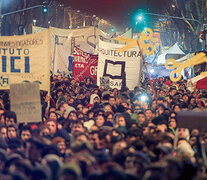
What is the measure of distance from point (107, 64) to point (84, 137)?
899 centimetres

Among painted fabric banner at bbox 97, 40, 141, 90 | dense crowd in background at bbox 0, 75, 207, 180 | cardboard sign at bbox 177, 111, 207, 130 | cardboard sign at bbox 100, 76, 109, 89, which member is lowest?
dense crowd in background at bbox 0, 75, 207, 180

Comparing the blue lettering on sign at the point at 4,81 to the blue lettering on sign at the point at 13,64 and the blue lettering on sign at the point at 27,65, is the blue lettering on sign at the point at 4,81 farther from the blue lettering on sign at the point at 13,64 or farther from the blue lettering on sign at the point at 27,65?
the blue lettering on sign at the point at 27,65

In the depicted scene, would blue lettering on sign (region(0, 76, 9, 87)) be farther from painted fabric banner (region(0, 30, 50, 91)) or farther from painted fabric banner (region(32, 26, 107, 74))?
painted fabric banner (region(32, 26, 107, 74))

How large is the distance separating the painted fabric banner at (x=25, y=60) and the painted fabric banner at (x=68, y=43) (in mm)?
9657

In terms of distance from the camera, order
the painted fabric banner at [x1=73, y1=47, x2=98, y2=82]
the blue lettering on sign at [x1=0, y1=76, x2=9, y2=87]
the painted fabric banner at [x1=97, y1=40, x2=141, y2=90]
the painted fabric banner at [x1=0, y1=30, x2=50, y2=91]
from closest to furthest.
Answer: the painted fabric banner at [x1=0, y1=30, x2=50, y2=91]
the blue lettering on sign at [x1=0, y1=76, x2=9, y2=87]
the painted fabric banner at [x1=97, y1=40, x2=141, y2=90]
the painted fabric banner at [x1=73, y1=47, x2=98, y2=82]

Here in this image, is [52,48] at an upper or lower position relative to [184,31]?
lower

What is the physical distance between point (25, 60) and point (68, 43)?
35.4 feet

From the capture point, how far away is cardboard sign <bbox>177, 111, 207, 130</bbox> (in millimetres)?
7719

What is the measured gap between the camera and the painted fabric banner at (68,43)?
22625 millimetres

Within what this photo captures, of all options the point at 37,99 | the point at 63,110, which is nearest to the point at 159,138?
the point at 37,99

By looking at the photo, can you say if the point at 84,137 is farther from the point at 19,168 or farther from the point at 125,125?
the point at 125,125

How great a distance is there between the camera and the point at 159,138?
7.36 m

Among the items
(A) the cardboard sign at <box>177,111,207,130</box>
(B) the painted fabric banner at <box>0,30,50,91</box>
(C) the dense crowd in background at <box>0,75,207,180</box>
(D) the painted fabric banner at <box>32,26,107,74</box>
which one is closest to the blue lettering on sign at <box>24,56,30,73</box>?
(B) the painted fabric banner at <box>0,30,50,91</box>

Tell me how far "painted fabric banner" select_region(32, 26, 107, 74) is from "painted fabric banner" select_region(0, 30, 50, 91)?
31.7ft
